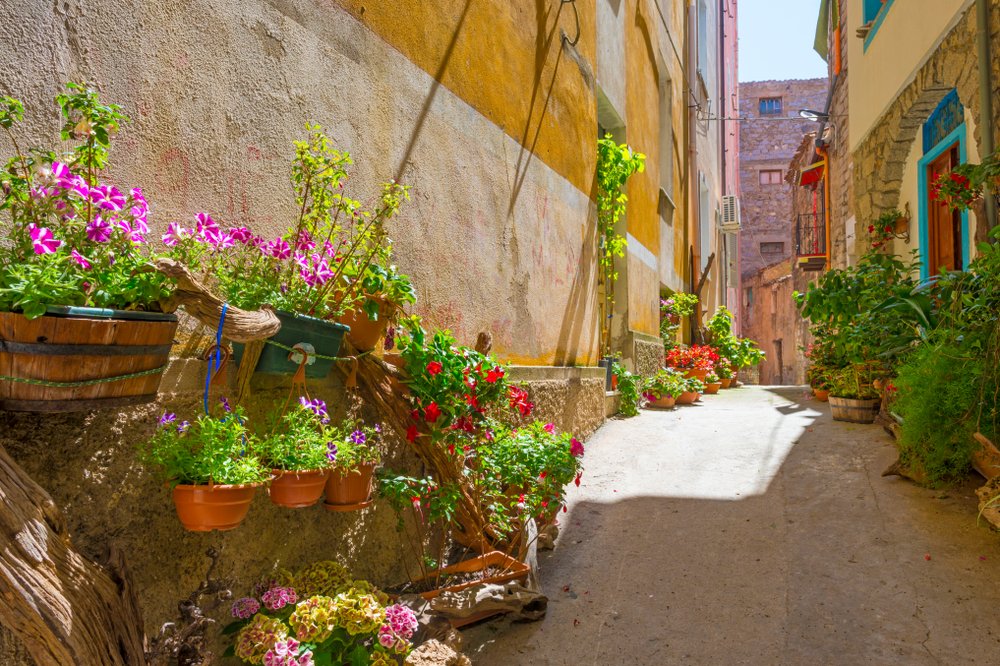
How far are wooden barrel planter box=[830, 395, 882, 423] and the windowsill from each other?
4317 millimetres

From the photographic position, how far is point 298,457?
2.20m

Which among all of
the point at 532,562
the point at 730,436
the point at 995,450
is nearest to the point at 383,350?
the point at 532,562

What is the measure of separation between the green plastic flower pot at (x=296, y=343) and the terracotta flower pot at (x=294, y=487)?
35 centimetres

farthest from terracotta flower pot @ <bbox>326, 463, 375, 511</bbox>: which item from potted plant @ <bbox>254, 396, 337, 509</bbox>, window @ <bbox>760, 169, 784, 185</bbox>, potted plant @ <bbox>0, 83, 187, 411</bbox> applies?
window @ <bbox>760, 169, 784, 185</bbox>

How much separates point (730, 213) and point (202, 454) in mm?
16975

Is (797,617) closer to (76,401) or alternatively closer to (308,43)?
(76,401)

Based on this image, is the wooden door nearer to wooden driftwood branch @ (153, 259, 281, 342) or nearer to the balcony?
wooden driftwood branch @ (153, 259, 281, 342)

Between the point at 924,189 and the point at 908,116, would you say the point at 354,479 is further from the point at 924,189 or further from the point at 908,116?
the point at 924,189

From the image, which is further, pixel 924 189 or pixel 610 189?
pixel 924 189

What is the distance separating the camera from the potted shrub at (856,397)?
6031mm

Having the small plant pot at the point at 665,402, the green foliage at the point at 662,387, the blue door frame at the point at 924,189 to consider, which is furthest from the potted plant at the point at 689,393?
the blue door frame at the point at 924,189

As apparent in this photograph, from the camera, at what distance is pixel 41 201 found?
5.32 feet

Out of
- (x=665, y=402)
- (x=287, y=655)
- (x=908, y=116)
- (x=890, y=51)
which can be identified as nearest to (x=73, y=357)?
(x=287, y=655)

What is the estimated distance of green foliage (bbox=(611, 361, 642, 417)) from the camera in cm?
714
